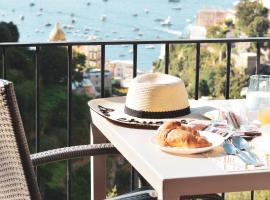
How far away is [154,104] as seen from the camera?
78.0 inches

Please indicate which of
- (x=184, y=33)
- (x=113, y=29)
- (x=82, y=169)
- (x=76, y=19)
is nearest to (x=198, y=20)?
(x=184, y=33)

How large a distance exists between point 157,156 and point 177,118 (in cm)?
43

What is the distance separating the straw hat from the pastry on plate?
0.75 feet

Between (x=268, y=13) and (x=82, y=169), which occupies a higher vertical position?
(x=268, y=13)

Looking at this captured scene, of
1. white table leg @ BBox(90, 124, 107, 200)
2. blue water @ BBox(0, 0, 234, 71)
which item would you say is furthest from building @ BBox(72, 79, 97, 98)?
white table leg @ BBox(90, 124, 107, 200)

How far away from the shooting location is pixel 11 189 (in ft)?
4.99

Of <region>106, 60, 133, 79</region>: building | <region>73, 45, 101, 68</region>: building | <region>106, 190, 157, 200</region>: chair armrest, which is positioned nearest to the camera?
<region>106, 190, 157, 200</region>: chair armrest

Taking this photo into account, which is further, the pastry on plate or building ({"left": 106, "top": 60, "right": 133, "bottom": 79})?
building ({"left": 106, "top": 60, "right": 133, "bottom": 79})

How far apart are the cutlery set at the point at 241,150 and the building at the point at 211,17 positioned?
23.7 meters

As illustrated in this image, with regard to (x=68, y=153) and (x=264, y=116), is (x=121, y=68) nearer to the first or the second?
(x=68, y=153)

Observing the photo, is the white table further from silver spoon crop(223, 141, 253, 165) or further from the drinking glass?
the drinking glass

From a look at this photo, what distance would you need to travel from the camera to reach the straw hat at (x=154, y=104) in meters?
1.96

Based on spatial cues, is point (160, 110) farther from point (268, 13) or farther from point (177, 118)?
point (268, 13)

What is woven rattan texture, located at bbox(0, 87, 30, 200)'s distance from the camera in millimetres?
1513
